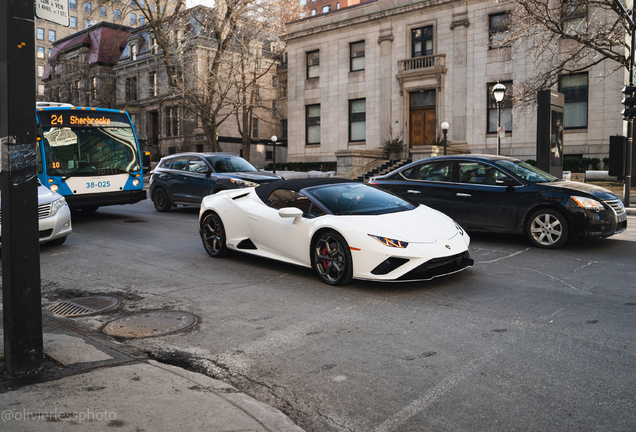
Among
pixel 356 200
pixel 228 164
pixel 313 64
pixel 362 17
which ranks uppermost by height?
pixel 362 17

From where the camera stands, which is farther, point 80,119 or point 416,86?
point 416,86

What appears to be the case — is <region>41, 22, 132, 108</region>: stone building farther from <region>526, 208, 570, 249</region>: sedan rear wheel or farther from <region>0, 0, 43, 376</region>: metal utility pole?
<region>0, 0, 43, 376</region>: metal utility pole

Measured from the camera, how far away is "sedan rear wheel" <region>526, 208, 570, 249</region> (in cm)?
912

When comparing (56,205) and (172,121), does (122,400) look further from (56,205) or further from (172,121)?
(172,121)

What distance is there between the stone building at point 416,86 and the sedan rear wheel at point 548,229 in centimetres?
1924

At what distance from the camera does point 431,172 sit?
11.0 metres

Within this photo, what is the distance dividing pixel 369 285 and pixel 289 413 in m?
3.54


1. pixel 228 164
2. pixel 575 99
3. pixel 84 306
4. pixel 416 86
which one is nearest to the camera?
pixel 84 306

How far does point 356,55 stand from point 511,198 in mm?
27970

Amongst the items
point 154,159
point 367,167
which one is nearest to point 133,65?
point 154,159

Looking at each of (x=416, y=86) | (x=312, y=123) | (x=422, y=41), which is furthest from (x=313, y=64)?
(x=416, y=86)

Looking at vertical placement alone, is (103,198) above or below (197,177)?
below

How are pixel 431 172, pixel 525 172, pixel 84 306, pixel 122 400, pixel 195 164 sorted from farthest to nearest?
pixel 195 164
pixel 431 172
pixel 525 172
pixel 84 306
pixel 122 400

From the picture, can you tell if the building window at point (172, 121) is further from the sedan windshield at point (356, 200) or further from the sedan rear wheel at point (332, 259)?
the sedan rear wheel at point (332, 259)
